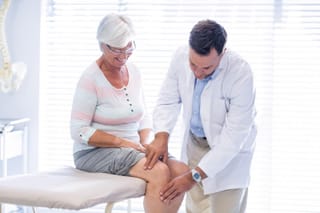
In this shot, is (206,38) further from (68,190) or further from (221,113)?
(68,190)

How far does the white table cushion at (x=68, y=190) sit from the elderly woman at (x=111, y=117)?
0.24ft

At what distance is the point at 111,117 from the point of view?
200cm

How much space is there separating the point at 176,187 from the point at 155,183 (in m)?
0.09

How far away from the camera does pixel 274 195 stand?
2867 mm

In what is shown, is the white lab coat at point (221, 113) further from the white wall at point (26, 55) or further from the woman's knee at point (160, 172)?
the white wall at point (26, 55)

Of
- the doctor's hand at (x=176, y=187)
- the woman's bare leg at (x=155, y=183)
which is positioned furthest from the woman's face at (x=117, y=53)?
the doctor's hand at (x=176, y=187)

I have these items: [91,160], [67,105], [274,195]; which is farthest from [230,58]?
[67,105]

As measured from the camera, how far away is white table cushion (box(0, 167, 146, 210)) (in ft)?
5.34

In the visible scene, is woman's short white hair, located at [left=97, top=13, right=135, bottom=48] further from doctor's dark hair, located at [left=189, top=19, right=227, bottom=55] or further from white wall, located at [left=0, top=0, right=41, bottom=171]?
white wall, located at [left=0, top=0, right=41, bottom=171]

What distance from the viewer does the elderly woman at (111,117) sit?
191 cm

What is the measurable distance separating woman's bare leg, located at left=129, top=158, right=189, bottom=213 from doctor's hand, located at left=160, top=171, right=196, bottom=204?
2 centimetres

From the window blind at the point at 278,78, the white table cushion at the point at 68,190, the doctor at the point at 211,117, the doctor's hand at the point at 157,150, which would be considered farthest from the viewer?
the window blind at the point at 278,78

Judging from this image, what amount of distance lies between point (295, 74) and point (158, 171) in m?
1.34

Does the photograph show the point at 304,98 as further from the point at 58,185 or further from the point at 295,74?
the point at 58,185
